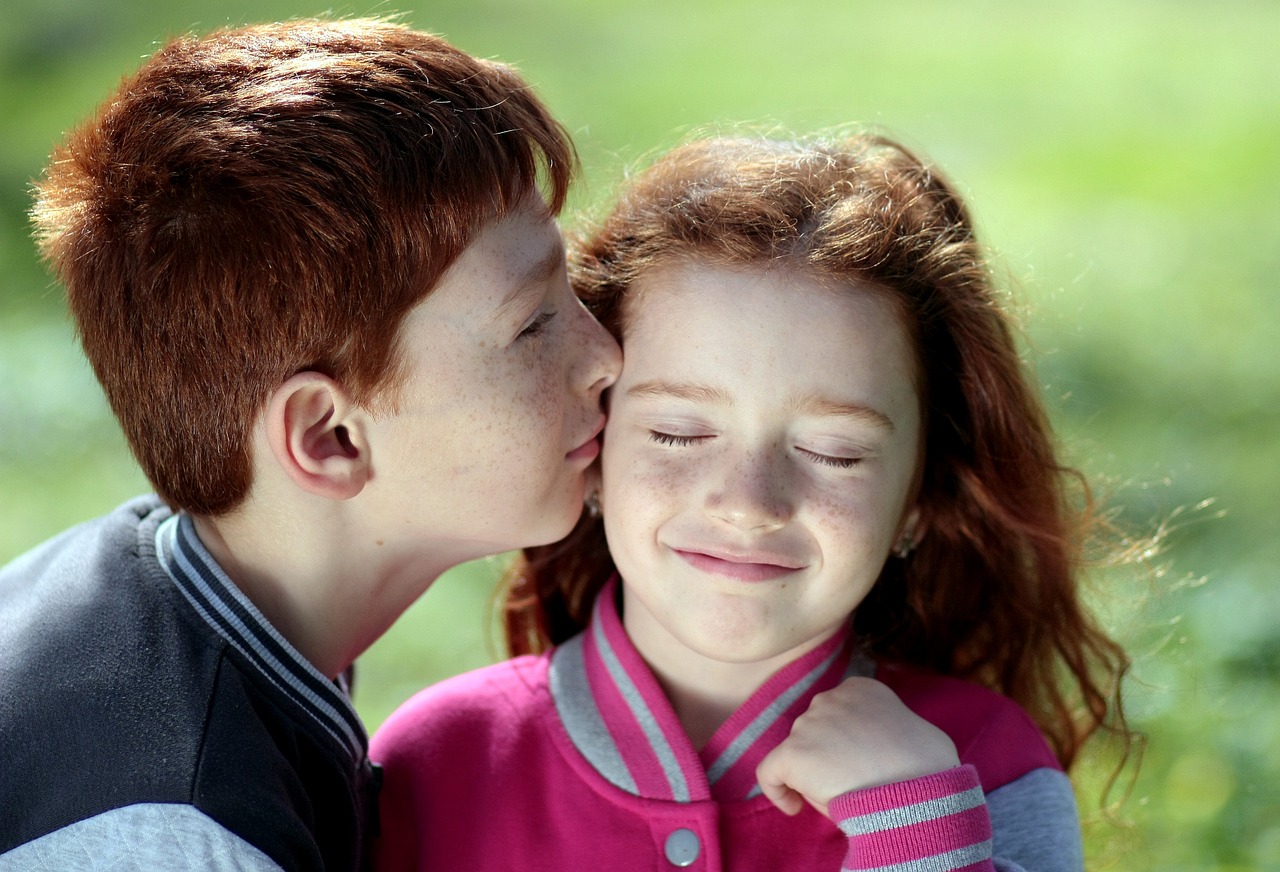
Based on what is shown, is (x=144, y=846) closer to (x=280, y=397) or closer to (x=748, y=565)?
(x=280, y=397)

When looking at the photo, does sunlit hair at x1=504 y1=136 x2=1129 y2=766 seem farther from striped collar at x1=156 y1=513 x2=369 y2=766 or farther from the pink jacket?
striped collar at x1=156 y1=513 x2=369 y2=766

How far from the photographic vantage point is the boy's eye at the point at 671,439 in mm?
1993

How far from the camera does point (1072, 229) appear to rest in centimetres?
641

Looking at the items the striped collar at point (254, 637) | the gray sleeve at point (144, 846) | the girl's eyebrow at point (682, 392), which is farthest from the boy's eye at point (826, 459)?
the gray sleeve at point (144, 846)

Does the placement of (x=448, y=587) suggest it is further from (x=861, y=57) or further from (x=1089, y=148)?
(x=861, y=57)

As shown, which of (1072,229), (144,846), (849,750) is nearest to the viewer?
(144,846)

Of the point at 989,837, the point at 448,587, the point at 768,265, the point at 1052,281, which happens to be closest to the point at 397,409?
the point at 768,265

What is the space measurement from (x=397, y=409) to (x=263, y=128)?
1.38ft

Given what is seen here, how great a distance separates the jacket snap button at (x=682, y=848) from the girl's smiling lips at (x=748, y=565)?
1.16 feet

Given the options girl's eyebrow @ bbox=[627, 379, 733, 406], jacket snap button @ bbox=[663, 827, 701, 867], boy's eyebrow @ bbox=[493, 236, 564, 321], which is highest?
boy's eyebrow @ bbox=[493, 236, 564, 321]

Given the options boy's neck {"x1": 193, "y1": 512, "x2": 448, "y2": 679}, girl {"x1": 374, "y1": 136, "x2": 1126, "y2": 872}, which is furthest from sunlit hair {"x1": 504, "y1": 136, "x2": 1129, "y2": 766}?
boy's neck {"x1": 193, "y1": 512, "x2": 448, "y2": 679}

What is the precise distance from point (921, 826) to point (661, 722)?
0.42 metres

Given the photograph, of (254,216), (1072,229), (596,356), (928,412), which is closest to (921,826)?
(928,412)

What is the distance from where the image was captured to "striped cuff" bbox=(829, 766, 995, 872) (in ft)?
5.84
